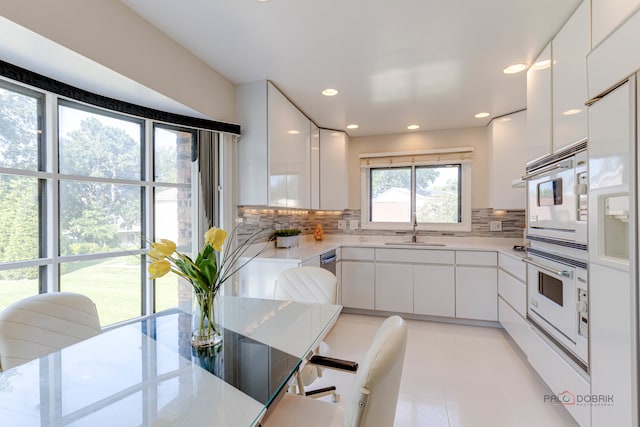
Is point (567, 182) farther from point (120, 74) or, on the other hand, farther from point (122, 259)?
point (122, 259)

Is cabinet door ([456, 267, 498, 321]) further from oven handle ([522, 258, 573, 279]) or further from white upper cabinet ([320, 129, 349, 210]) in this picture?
white upper cabinet ([320, 129, 349, 210])

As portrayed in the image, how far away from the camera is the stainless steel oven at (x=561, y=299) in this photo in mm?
1539

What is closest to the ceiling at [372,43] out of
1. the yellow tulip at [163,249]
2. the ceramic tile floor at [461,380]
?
the yellow tulip at [163,249]

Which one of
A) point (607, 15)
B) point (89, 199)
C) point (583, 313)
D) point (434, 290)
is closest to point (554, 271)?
point (583, 313)

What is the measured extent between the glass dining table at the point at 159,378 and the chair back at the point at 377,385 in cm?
26

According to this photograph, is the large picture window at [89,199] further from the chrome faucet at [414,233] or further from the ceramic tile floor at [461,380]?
the chrome faucet at [414,233]

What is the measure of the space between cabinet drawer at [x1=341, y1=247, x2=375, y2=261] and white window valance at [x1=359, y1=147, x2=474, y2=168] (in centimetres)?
131

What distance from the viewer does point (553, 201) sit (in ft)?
6.12

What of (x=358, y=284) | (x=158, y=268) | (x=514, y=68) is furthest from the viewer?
(x=358, y=284)

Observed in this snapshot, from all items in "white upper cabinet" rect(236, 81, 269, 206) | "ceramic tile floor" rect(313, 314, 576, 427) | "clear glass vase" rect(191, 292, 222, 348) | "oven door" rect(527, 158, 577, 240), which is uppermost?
"white upper cabinet" rect(236, 81, 269, 206)

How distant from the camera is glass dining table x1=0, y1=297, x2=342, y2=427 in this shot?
0.78 m

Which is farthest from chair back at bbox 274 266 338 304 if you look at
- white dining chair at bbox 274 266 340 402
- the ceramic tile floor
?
the ceramic tile floor

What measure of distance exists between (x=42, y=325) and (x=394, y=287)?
3.16 metres

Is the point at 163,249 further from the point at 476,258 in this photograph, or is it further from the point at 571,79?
the point at 476,258
